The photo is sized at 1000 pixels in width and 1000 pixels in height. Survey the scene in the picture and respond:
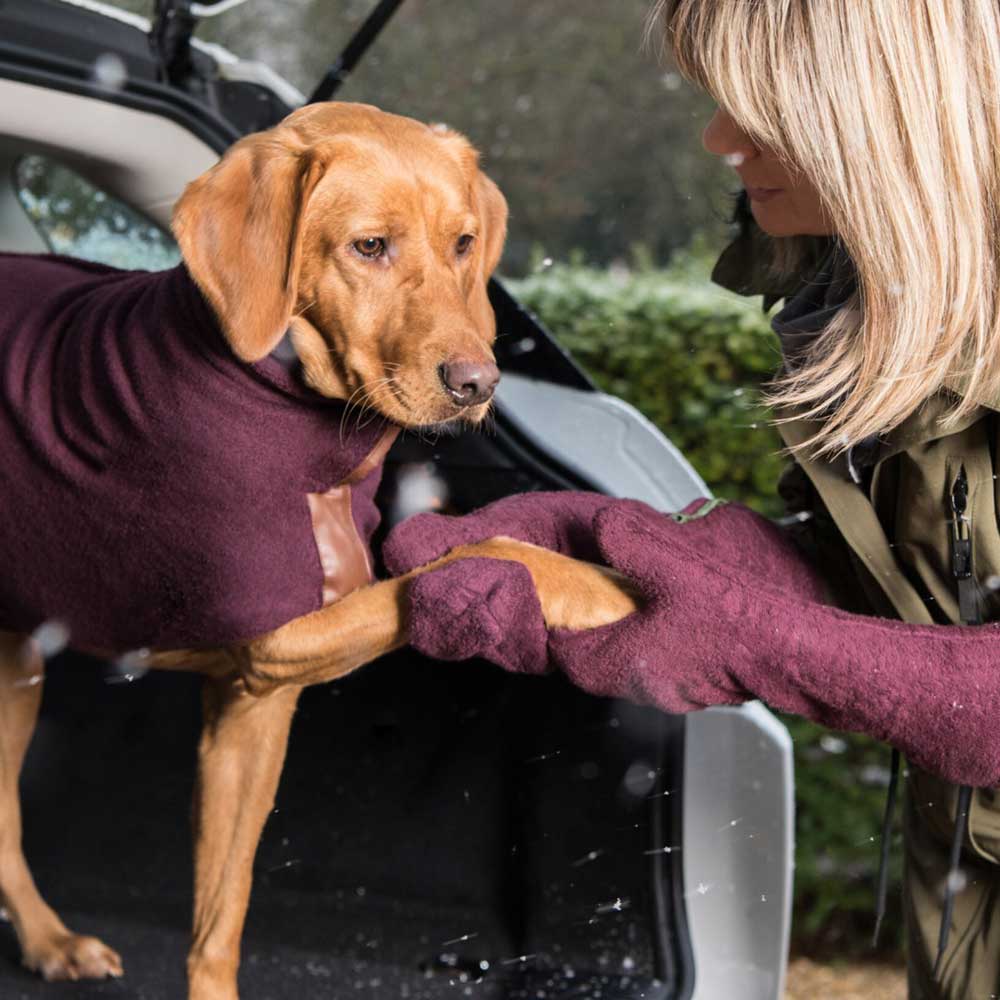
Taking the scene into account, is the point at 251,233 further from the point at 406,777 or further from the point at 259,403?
the point at 406,777

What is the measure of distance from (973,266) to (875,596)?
1.08 feet

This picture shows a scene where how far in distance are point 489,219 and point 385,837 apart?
2.30ft

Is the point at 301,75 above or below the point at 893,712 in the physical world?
below

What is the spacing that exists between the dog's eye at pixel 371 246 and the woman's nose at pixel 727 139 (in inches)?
11.9

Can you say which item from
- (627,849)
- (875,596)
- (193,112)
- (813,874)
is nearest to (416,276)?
(193,112)

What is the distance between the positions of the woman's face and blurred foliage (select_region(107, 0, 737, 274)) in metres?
3.44

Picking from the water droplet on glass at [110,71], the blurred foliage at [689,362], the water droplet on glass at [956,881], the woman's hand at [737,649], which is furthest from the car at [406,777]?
the blurred foliage at [689,362]

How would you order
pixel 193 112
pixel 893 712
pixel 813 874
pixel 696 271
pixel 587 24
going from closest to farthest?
pixel 893 712 < pixel 193 112 < pixel 813 874 < pixel 696 271 < pixel 587 24

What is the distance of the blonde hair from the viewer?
926 millimetres

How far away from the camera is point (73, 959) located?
118 cm

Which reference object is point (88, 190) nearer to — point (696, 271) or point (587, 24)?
point (696, 271)

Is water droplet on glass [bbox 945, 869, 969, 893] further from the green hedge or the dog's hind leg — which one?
the green hedge

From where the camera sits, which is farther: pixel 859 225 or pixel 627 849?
pixel 627 849

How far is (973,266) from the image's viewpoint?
0.97 m
